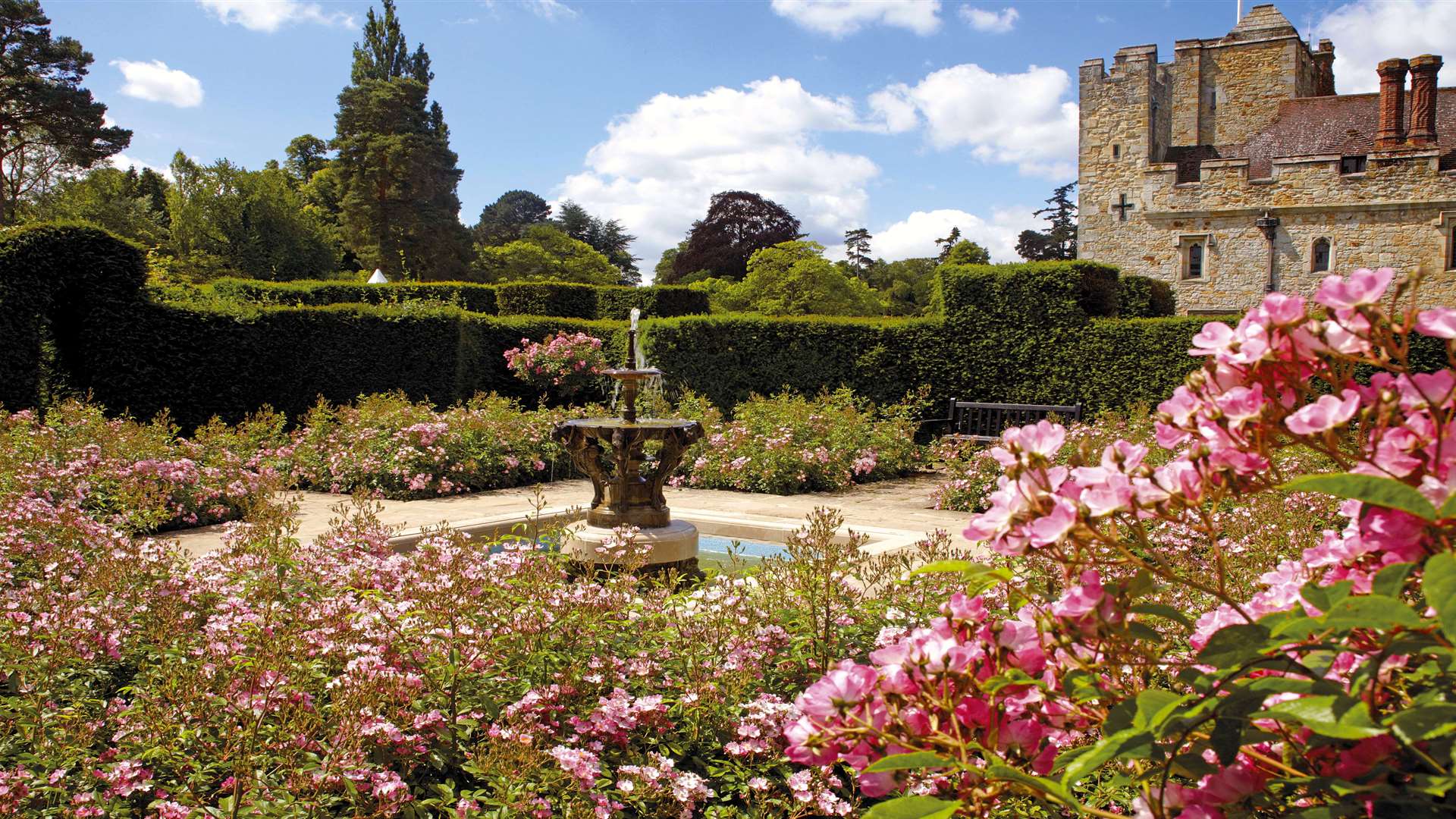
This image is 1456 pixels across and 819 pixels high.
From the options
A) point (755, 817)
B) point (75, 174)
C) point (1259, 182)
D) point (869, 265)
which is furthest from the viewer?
point (869, 265)

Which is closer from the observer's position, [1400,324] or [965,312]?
[1400,324]

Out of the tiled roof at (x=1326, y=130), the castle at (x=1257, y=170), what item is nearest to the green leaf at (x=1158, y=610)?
the castle at (x=1257, y=170)

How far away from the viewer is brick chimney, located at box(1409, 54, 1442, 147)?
22609mm

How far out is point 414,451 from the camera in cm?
900

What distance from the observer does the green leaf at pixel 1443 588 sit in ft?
2.30

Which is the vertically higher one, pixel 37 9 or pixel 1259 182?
pixel 37 9

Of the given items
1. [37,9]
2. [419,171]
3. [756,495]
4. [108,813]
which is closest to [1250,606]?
[108,813]

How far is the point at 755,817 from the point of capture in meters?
2.22

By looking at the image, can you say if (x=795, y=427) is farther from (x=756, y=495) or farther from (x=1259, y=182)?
(x=1259, y=182)

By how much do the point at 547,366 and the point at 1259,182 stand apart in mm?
18753

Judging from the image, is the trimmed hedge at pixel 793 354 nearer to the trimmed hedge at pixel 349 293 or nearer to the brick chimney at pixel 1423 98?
the trimmed hedge at pixel 349 293

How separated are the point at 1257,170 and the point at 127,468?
27.8 m

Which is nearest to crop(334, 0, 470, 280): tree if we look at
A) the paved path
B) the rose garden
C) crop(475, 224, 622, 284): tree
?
crop(475, 224, 622, 284): tree

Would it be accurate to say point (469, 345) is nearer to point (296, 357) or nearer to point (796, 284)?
point (296, 357)
